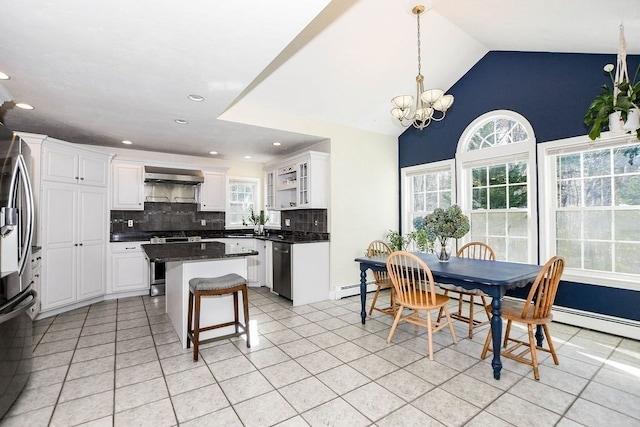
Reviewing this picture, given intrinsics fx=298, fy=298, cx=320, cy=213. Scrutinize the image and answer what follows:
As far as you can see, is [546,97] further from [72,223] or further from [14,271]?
[72,223]

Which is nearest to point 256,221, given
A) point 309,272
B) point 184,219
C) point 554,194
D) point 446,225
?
point 184,219

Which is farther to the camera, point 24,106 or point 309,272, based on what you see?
point 309,272

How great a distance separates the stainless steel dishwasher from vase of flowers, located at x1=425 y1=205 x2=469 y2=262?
2.03m

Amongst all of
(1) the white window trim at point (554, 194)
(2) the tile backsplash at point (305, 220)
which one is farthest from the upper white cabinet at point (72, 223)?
(1) the white window trim at point (554, 194)

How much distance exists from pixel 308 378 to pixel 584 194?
361cm

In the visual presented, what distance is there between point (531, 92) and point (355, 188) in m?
2.59

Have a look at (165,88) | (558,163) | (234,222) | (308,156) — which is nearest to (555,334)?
(558,163)

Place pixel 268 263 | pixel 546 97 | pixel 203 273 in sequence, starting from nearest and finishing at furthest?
pixel 203 273
pixel 546 97
pixel 268 263

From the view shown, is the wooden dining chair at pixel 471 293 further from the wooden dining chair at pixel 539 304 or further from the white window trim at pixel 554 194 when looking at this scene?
the white window trim at pixel 554 194

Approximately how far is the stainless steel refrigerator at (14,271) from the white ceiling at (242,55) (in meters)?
0.83

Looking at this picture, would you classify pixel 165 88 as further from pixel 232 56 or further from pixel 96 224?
pixel 96 224

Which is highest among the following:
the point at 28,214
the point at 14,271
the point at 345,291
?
the point at 28,214

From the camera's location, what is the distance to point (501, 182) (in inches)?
161

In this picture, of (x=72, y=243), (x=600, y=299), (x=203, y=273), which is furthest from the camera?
(x=72, y=243)
